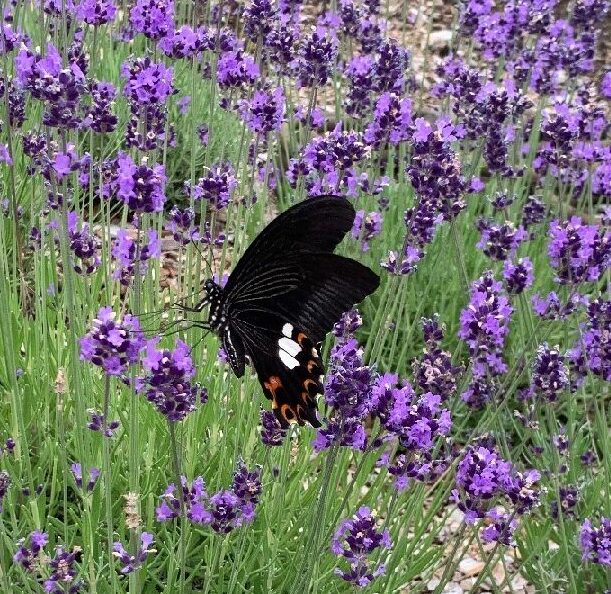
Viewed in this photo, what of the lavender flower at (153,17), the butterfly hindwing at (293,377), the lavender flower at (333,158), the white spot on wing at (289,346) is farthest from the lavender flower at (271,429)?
the lavender flower at (153,17)

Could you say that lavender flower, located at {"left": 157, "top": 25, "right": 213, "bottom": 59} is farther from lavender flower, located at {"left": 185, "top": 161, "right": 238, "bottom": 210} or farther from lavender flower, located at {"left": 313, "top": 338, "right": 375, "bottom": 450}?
lavender flower, located at {"left": 313, "top": 338, "right": 375, "bottom": 450}

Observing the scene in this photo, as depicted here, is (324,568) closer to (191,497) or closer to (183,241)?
(191,497)

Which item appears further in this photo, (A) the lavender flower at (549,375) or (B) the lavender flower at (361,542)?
(A) the lavender flower at (549,375)

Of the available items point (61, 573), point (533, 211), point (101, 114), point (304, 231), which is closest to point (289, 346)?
point (304, 231)


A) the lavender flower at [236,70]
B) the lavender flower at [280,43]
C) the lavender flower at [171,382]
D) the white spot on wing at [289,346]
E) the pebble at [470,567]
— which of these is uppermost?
the lavender flower at [280,43]

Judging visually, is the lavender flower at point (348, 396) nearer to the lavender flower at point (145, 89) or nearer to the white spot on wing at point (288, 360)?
the white spot on wing at point (288, 360)

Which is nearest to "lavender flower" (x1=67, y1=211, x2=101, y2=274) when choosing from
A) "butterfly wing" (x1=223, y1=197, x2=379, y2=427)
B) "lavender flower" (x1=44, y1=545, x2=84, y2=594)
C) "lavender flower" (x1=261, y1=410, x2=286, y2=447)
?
"butterfly wing" (x1=223, y1=197, x2=379, y2=427)

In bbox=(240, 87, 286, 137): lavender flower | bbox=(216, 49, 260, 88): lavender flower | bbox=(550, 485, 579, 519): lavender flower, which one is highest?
bbox=(216, 49, 260, 88): lavender flower
